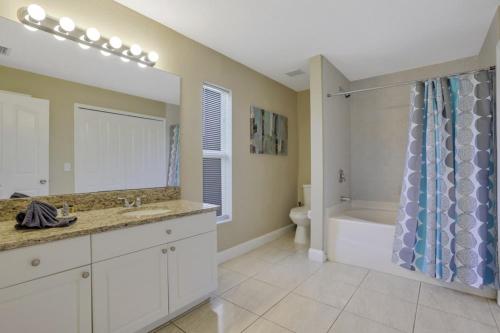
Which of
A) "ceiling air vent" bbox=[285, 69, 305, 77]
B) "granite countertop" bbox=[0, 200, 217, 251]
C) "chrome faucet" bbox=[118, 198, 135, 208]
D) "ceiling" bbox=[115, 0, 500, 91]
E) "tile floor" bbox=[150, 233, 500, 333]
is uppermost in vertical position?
"ceiling" bbox=[115, 0, 500, 91]

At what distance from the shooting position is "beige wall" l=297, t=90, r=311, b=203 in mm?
4004

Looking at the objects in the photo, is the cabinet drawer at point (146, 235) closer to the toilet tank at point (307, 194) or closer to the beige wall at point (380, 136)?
the toilet tank at point (307, 194)

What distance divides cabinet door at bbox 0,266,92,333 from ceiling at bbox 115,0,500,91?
193cm

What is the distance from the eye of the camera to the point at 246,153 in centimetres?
306

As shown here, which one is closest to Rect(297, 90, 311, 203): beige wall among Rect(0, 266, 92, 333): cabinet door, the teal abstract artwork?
the teal abstract artwork

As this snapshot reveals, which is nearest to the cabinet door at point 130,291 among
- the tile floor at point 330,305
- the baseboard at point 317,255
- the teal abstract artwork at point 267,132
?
the tile floor at point 330,305

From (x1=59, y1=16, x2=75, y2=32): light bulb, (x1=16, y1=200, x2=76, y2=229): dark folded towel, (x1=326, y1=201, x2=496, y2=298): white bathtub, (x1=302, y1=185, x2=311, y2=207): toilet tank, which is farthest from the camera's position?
(x1=302, y1=185, x2=311, y2=207): toilet tank

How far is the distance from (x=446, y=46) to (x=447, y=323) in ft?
8.42

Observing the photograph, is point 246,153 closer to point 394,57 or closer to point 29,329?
point 394,57

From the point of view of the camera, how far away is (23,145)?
1.49 m

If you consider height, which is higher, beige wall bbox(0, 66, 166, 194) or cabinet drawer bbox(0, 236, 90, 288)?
beige wall bbox(0, 66, 166, 194)

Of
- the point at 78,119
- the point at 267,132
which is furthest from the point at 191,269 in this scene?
the point at 267,132

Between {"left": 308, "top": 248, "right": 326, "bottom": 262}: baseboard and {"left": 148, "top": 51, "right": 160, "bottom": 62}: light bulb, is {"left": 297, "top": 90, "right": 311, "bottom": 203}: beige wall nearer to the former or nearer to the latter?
{"left": 308, "top": 248, "right": 326, "bottom": 262}: baseboard

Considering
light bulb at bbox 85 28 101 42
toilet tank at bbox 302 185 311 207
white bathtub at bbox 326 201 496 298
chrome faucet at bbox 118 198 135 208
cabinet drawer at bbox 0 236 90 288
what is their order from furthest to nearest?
toilet tank at bbox 302 185 311 207 < white bathtub at bbox 326 201 496 298 < chrome faucet at bbox 118 198 135 208 < light bulb at bbox 85 28 101 42 < cabinet drawer at bbox 0 236 90 288
